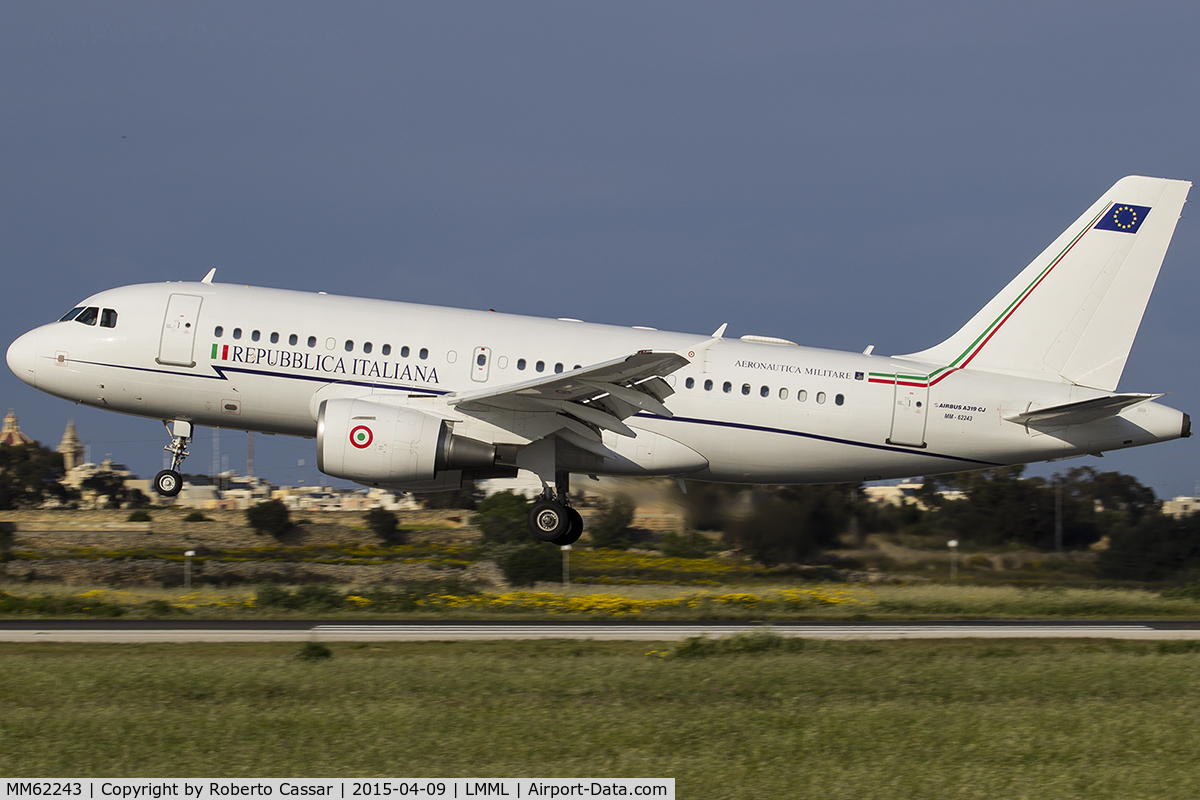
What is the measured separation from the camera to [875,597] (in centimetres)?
2786

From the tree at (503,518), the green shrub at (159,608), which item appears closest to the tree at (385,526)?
the tree at (503,518)

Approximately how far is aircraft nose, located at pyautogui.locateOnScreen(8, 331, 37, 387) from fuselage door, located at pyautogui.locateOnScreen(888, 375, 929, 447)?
16.8 meters

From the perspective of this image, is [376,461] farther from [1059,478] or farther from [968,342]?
[1059,478]

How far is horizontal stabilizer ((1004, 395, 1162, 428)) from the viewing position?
21078mm

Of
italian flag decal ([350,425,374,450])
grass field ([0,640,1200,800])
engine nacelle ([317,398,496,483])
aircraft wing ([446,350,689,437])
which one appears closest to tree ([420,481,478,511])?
aircraft wing ([446,350,689,437])

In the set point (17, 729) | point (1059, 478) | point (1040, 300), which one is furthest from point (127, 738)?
point (1059, 478)

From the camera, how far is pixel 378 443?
2023 cm

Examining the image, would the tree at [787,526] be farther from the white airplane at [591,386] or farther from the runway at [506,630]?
the white airplane at [591,386]

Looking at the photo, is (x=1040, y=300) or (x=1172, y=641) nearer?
(x=1172, y=641)

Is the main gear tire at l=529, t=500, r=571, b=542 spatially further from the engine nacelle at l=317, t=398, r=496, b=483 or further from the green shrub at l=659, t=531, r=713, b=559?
the green shrub at l=659, t=531, r=713, b=559

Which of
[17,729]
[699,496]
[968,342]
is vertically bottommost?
[17,729]

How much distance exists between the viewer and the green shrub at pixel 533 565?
106ft

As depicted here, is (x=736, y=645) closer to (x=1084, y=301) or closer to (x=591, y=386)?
(x=591, y=386)

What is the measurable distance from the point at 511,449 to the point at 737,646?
256 inches
